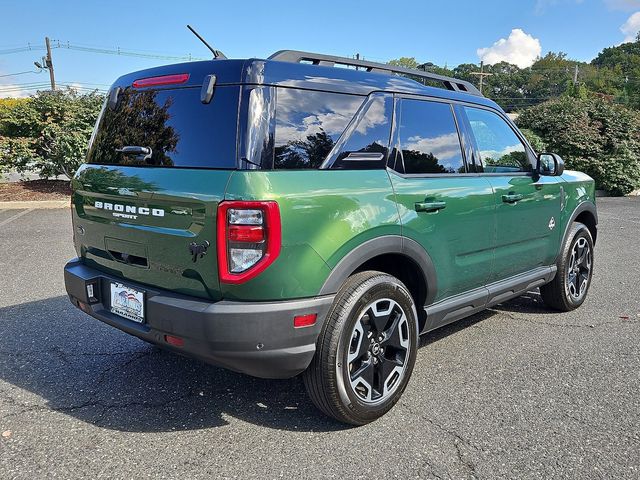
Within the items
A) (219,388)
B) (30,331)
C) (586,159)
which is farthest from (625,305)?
(586,159)

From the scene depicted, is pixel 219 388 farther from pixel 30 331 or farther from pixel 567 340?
pixel 567 340

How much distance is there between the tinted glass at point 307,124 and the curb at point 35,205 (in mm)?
10056

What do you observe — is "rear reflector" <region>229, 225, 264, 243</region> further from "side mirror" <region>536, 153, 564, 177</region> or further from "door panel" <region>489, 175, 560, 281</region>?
"side mirror" <region>536, 153, 564, 177</region>

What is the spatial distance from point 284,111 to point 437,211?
3.87 feet

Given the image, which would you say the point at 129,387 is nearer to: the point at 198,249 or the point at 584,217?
the point at 198,249

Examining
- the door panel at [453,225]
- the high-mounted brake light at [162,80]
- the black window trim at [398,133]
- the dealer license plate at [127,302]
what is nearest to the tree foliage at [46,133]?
the high-mounted brake light at [162,80]

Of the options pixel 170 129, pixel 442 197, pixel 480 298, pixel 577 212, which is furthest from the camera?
pixel 577 212

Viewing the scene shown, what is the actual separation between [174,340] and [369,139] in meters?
1.50

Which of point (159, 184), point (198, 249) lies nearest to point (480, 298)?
point (198, 249)

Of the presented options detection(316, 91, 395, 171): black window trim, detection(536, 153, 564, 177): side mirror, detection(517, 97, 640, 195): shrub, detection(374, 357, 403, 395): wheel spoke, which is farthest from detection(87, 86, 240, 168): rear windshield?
detection(517, 97, 640, 195): shrub

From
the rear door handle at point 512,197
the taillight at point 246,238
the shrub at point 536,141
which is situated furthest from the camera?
the shrub at point 536,141

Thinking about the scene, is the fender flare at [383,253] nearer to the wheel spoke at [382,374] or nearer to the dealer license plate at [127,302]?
the wheel spoke at [382,374]

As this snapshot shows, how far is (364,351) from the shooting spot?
2.81m

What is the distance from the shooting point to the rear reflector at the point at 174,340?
251 cm
